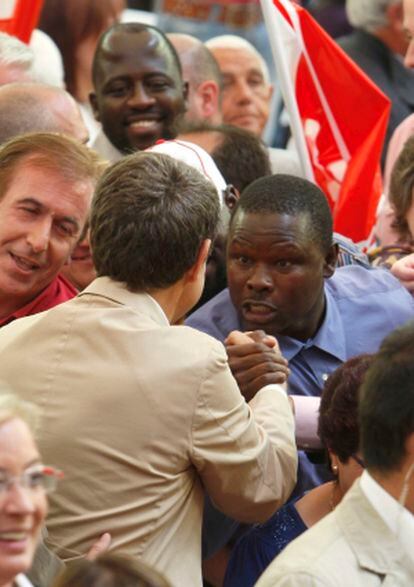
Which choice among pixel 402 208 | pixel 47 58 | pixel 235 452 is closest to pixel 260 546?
pixel 235 452

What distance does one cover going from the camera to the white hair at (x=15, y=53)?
693 cm

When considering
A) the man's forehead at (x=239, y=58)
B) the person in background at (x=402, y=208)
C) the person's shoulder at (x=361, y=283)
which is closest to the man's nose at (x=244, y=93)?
the man's forehead at (x=239, y=58)

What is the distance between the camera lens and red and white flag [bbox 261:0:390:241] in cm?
686

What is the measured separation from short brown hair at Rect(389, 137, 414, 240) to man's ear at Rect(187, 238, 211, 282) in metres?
1.46

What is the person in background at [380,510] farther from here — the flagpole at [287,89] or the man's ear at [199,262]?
the flagpole at [287,89]

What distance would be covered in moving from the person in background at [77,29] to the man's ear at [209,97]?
1.11 m

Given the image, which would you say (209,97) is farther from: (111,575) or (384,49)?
(111,575)

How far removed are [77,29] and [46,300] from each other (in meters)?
3.97

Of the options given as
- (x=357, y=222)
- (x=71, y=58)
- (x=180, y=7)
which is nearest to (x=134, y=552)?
(x=357, y=222)

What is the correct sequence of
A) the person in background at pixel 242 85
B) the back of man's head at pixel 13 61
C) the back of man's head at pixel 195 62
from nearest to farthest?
1. the back of man's head at pixel 13 61
2. the back of man's head at pixel 195 62
3. the person in background at pixel 242 85

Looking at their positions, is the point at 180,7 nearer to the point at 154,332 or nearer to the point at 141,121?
the point at 141,121

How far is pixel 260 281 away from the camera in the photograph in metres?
4.86

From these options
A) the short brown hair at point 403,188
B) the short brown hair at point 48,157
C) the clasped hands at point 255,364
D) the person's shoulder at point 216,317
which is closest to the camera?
the clasped hands at point 255,364

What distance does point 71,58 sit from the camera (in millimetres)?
8883
